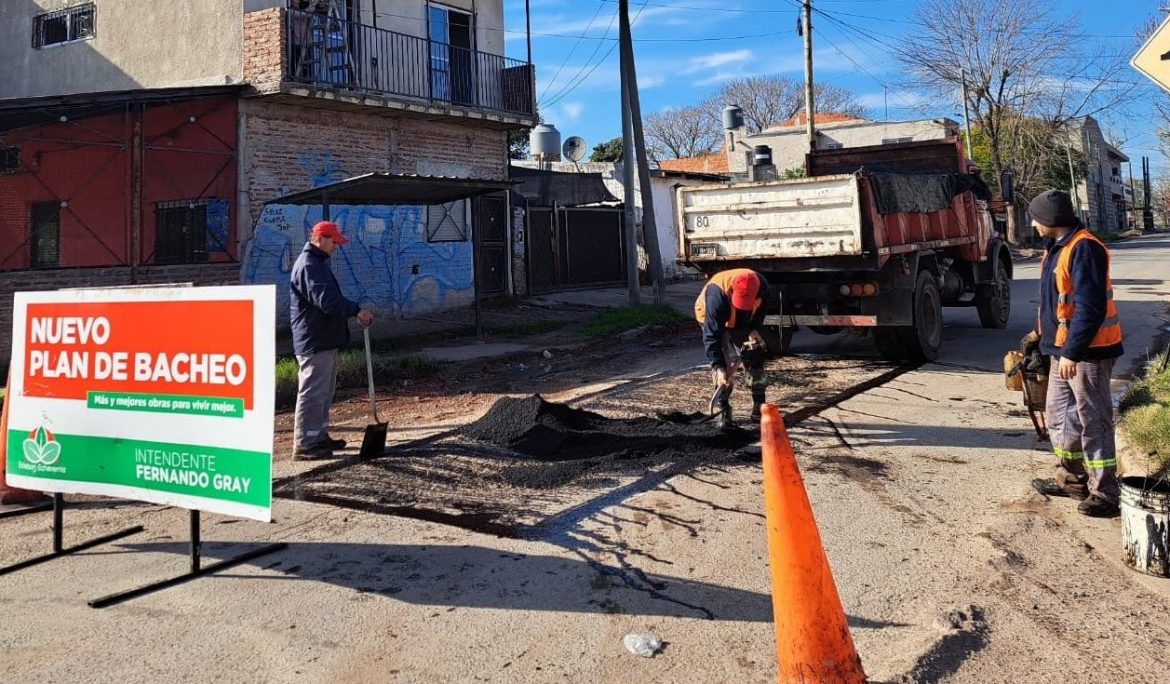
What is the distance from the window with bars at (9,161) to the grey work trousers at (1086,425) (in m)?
17.1

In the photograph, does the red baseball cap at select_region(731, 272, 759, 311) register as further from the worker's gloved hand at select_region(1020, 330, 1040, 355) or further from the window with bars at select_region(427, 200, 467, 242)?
the window with bars at select_region(427, 200, 467, 242)

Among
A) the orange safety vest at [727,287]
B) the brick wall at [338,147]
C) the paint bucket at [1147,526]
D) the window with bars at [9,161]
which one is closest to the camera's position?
the paint bucket at [1147,526]

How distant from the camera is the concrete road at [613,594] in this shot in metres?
3.27

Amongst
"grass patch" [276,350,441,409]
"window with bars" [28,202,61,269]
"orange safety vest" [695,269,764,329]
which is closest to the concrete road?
"orange safety vest" [695,269,764,329]

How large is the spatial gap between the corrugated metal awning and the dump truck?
3205 millimetres

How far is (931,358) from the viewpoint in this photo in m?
10.3

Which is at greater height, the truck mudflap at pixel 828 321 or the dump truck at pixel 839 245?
the dump truck at pixel 839 245

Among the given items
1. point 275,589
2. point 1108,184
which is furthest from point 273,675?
point 1108,184

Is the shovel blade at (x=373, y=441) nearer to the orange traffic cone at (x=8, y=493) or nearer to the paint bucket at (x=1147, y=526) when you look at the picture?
the orange traffic cone at (x=8, y=493)

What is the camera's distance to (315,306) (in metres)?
6.47

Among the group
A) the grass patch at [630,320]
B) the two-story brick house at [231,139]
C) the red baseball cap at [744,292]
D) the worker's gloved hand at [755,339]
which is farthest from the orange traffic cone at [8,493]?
the grass patch at [630,320]

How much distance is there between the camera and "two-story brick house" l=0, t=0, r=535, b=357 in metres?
14.0

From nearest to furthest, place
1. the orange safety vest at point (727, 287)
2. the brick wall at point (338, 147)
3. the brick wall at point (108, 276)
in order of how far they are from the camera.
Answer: the orange safety vest at point (727, 287), the brick wall at point (108, 276), the brick wall at point (338, 147)

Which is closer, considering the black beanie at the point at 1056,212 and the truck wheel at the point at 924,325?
the black beanie at the point at 1056,212
